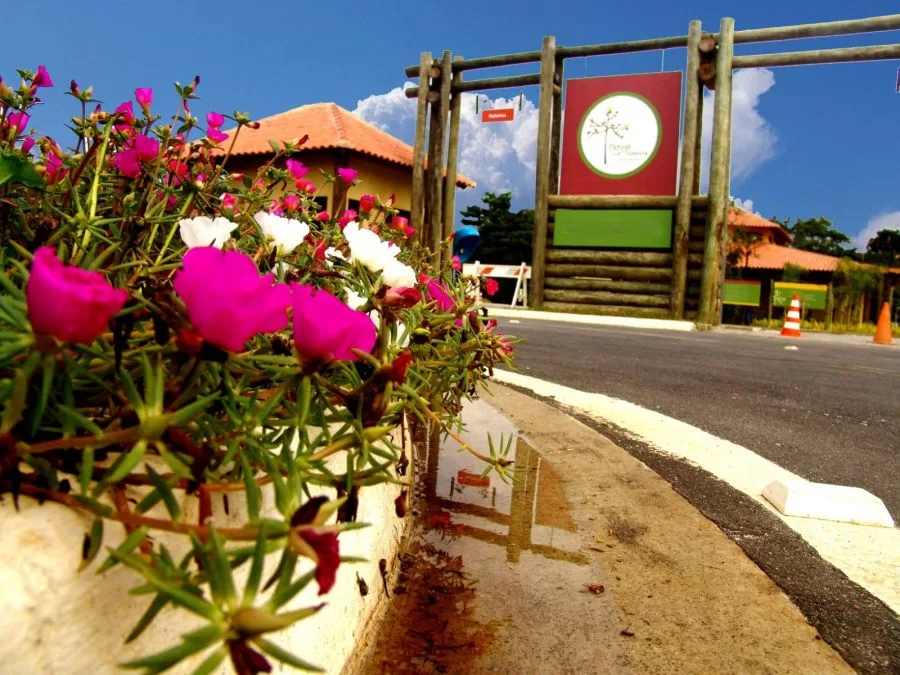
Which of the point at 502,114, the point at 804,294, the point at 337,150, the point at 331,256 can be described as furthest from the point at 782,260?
the point at 331,256

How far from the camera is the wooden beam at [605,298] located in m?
14.0

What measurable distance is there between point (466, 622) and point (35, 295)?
0.91 meters

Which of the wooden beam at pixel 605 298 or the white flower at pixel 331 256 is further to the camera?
the wooden beam at pixel 605 298

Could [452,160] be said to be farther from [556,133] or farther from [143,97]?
[143,97]

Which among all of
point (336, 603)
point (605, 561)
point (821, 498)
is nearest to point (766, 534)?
point (821, 498)

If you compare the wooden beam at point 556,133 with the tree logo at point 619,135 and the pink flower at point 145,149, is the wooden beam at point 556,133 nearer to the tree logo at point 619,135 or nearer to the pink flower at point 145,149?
the tree logo at point 619,135

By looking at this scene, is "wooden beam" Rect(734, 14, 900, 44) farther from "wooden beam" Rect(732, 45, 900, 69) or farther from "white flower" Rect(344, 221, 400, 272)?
"white flower" Rect(344, 221, 400, 272)

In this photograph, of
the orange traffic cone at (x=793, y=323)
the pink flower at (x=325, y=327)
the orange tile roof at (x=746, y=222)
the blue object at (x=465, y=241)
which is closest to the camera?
the pink flower at (x=325, y=327)

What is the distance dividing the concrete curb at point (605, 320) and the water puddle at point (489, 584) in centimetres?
1042

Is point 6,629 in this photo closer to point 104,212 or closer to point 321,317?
point 321,317

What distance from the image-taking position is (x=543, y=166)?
48.7 ft

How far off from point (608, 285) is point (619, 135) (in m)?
2.87

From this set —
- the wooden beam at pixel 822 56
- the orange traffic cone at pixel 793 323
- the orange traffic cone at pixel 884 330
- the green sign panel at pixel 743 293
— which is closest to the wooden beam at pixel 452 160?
the wooden beam at pixel 822 56

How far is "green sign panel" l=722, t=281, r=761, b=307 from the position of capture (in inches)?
832
